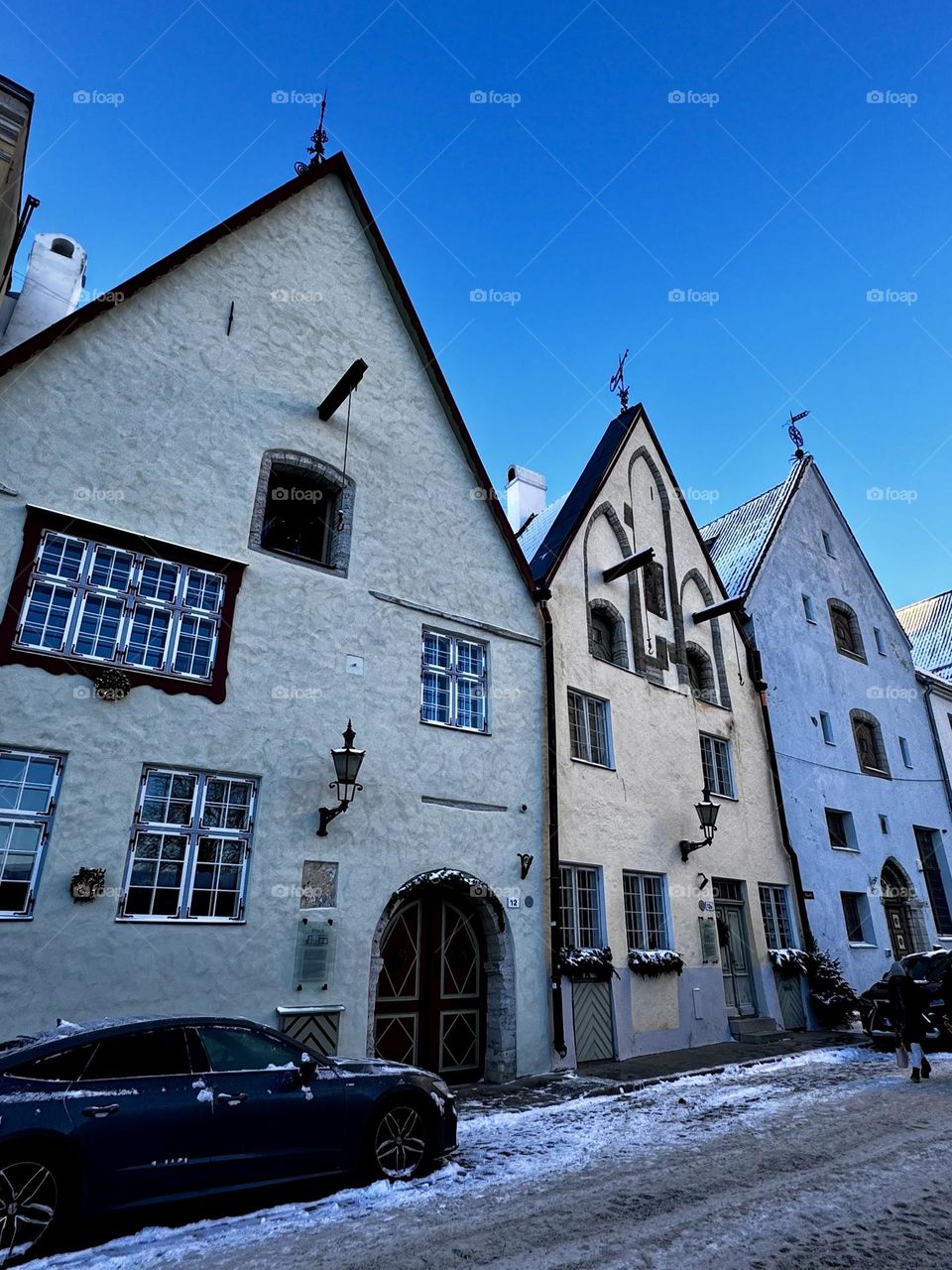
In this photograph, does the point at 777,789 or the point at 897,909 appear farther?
the point at 897,909

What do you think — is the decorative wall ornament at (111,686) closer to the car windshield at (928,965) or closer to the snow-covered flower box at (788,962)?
the car windshield at (928,965)

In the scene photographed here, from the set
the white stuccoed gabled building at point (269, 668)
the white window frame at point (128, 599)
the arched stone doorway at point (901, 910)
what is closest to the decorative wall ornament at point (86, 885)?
the white stuccoed gabled building at point (269, 668)

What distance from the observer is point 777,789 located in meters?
19.5

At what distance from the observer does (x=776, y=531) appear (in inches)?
950

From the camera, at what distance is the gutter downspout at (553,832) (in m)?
12.7

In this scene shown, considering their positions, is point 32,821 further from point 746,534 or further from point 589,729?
point 746,534

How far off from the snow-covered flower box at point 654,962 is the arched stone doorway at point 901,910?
10157mm

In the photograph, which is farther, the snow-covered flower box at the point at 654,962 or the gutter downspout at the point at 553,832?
the snow-covered flower box at the point at 654,962

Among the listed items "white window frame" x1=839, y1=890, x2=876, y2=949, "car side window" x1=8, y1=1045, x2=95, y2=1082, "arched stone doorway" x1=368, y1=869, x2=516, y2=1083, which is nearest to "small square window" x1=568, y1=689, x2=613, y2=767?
"arched stone doorway" x1=368, y1=869, x2=516, y2=1083

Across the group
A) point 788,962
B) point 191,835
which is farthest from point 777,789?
point 191,835

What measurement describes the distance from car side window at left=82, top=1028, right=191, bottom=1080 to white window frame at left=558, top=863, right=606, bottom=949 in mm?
8375

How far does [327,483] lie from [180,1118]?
9562mm

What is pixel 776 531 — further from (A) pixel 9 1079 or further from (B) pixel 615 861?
(A) pixel 9 1079

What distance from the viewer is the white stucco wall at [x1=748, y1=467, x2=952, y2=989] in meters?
20.2
